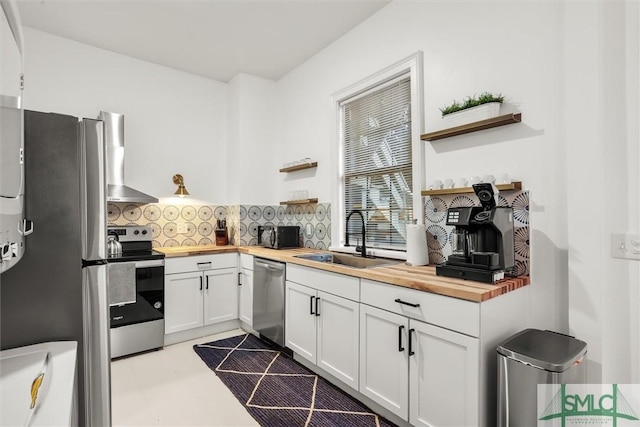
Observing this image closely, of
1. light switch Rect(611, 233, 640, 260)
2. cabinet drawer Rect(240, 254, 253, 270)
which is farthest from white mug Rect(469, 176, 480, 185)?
cabinet drawer Rect(240, 254, 253, 270)

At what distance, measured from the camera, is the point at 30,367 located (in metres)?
1.05

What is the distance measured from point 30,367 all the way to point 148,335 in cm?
223

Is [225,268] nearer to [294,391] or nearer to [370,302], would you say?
[294,391]

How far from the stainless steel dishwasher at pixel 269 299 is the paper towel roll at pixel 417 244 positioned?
1134 mm

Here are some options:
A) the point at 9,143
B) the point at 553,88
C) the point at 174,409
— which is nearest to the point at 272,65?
the point at 553,88

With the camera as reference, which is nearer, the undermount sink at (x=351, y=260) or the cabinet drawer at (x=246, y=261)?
the undermount sink at (x=351, y=260)

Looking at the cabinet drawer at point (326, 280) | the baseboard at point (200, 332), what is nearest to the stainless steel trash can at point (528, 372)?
the cabinet drawer at point (326, 280)

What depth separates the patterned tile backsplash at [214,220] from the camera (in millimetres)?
3471

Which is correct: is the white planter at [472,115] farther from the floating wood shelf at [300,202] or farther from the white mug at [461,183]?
the floating wood shelf at [300,202]

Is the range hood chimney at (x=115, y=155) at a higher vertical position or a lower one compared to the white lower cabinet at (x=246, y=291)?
higher

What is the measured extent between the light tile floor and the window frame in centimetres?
156

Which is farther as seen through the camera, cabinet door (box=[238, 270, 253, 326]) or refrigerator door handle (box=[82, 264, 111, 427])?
cabinet door (box=[238, 270, 253, 326])

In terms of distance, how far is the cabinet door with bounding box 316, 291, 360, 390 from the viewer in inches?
86.7

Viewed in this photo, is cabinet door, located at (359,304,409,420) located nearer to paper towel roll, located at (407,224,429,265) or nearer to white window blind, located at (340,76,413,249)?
paper towel roll, located at (407,224,429,265)
